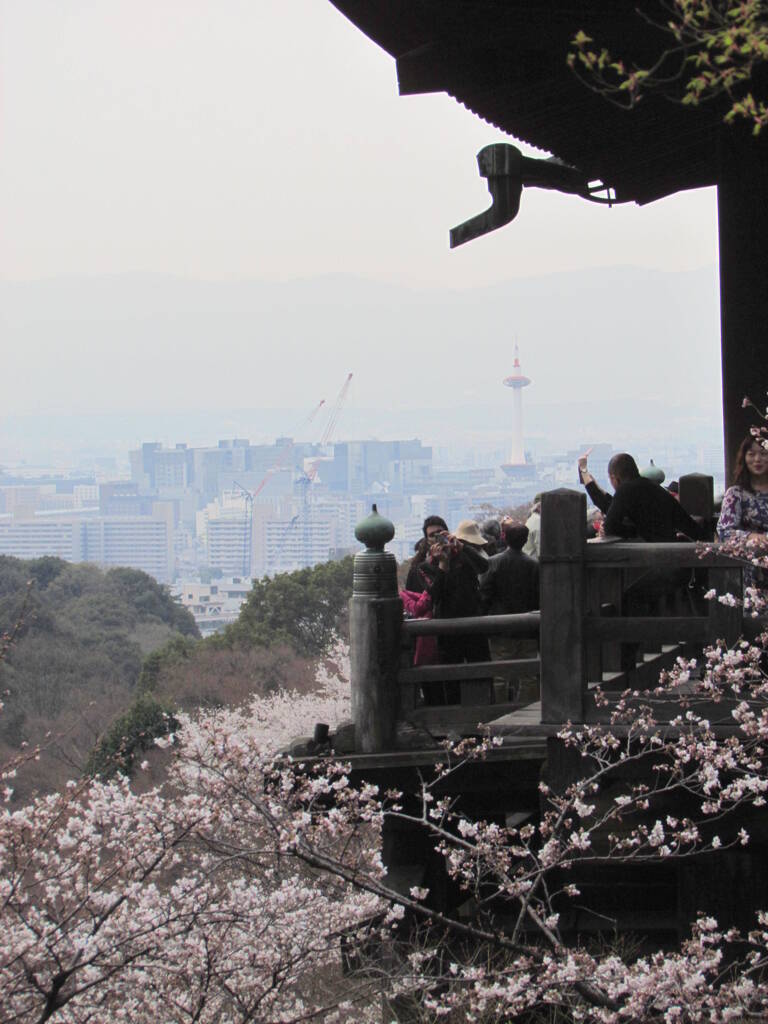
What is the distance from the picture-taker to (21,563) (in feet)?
330

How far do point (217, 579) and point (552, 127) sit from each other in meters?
161

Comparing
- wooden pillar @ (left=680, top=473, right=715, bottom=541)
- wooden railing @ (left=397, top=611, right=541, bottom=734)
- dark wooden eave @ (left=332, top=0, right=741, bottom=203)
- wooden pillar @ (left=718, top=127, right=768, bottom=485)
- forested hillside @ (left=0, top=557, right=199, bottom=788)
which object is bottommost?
forested hillside @ (left=0, top=557, right=199, bottom=788)

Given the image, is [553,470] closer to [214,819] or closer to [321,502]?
[321,502]

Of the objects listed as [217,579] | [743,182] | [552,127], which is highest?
[552,127]

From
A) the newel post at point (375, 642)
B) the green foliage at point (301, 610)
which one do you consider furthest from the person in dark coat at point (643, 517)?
the green foliage at point (301, 610)

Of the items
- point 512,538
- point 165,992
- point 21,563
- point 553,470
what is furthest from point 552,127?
point 553,470

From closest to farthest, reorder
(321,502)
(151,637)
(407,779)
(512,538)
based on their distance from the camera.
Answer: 1. (407,779)
2. (512,538)
3. (151,637)
4. (321,502)

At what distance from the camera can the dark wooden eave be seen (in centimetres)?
752

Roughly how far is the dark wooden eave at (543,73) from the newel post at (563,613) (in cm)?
275

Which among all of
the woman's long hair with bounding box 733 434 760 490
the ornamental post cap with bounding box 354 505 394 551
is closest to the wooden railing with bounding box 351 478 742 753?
the ornamental post cap with bounding box 354 505 394 551

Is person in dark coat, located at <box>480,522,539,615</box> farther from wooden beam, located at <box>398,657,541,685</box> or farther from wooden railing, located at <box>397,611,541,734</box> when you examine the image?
wooden beam, located at <box>398,657,541,685</box>

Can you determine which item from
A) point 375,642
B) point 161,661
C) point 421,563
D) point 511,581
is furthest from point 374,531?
point 161,661

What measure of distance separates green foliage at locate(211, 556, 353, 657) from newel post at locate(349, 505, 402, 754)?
56248mm

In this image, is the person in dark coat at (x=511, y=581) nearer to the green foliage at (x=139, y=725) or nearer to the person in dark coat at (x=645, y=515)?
the person in dark coat at (x=645, y=515)
